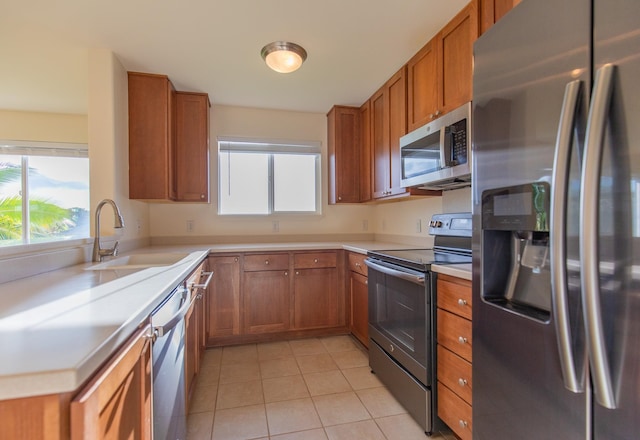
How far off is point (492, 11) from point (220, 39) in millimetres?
1596

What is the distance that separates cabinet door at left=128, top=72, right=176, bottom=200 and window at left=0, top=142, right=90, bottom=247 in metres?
1.61

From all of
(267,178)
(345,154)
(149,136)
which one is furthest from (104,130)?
(345,154)

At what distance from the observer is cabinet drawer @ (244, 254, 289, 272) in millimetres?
2740

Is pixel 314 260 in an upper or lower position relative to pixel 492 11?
lower

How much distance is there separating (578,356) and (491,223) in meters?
0.47

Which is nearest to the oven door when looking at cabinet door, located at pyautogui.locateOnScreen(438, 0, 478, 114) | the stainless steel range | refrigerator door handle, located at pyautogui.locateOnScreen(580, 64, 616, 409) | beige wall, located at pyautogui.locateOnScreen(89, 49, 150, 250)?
the stainless steel range

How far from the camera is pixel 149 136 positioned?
2.53m

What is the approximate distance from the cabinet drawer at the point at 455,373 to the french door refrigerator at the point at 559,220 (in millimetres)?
197

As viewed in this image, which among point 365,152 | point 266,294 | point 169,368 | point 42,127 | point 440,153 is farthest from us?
point 42,127

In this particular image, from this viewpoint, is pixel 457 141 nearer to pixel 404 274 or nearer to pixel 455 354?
pixel 404 274

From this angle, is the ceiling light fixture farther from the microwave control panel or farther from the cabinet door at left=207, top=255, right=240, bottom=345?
the cabinet door at left=207, top=255, right=240, bottom=345

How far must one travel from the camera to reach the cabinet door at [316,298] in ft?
9.36

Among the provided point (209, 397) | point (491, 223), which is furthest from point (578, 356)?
point (209, 397)

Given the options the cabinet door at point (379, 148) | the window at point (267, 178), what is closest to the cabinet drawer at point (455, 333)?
the cabinet door at point (379, 148)
